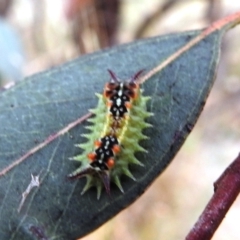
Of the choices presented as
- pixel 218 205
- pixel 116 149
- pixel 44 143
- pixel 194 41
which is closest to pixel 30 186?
pixel 44 143

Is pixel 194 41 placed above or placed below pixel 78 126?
above

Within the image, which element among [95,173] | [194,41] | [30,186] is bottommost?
[30,186]

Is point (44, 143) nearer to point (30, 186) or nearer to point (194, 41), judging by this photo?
point (30, 186)

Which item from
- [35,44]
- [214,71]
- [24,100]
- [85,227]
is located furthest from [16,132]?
[35,44]

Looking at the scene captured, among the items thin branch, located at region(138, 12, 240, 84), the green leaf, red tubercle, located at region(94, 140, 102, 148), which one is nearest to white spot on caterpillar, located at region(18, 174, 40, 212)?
the green leaf

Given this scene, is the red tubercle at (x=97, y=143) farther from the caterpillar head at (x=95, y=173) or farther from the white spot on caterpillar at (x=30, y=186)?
the white spot on caterpillar at (x=30, y=186)

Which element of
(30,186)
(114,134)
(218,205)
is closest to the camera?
(218,205)

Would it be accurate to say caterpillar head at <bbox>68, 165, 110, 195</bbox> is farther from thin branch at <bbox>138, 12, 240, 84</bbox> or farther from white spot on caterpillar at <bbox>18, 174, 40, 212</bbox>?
thin branch at <bbox>138, 12, 240, 84</bbox>
